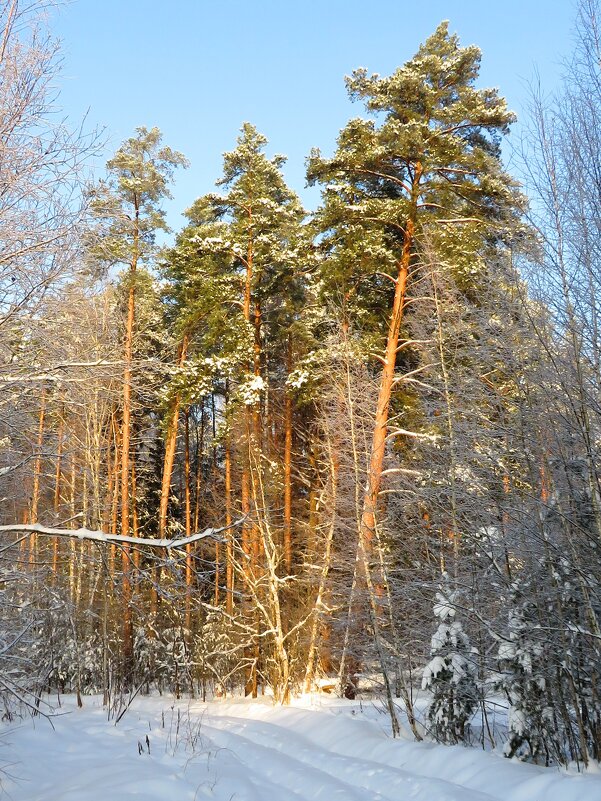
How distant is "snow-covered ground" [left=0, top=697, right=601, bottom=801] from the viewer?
20.4ft

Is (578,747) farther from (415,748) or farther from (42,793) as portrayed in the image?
(42,793)

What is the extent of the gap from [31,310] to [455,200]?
11.6 meters

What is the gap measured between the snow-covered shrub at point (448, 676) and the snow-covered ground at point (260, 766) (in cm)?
40

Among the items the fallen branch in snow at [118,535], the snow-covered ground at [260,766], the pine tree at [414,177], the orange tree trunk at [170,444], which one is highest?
the pine tree at [414,177]

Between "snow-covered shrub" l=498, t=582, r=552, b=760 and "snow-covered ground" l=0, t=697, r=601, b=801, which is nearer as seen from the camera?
"snow-covered ground" l=0, t=697, r=601, b=801

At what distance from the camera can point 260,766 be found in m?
8.52

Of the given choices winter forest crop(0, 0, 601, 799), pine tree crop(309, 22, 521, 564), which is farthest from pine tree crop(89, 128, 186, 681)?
pine tree crop(309, 22, 521, 564)

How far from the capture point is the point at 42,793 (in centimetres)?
595

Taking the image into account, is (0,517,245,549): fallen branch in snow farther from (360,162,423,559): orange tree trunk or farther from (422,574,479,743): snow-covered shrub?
(360,162,423,559): orange tree trunk

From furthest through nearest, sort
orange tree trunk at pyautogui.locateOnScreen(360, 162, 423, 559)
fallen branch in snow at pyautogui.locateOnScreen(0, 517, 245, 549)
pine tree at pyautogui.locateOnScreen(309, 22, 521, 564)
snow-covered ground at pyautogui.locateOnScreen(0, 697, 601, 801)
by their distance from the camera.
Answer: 1. pine tree at pyautogui.locateOnScreen(309, 22, 521, 564)
2. orange tree trunk at pyautogui.locateOnScreen(360, 162, 423, 559)
3. snow-covered ground at pyautogui.locateOnScreen(0, 697, 601, 801)
4. fallen branch in snow at pyautogui.locateOnScreen(0, 517, 245, 549)

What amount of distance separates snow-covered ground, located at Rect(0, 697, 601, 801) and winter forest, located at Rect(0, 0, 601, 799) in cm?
42

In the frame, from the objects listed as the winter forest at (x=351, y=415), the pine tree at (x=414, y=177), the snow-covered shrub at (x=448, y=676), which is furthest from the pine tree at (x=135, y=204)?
the snow-covered shrub at (x=448, y=676)

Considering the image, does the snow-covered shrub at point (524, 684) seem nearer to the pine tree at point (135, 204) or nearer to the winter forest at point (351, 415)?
the winter forest at point (351, 415)

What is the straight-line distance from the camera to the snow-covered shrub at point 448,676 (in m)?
8.70
